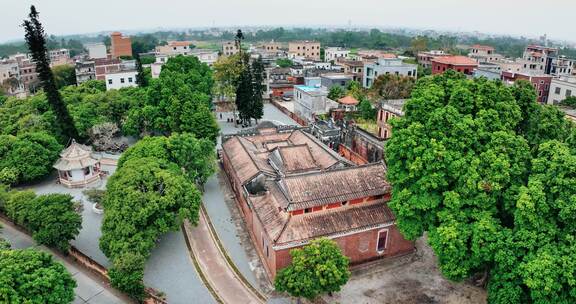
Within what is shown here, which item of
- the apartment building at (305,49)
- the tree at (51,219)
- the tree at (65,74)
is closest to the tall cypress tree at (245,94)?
the tree at (51,219)

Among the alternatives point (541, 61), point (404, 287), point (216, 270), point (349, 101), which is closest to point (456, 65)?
point (541, 61)

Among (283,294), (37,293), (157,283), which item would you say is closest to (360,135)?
(283,294)

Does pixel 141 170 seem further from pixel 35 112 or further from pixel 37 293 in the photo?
pixel 35 112

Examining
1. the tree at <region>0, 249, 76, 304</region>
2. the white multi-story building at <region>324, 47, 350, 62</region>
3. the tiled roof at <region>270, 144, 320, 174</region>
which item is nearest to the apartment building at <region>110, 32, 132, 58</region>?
the white multi-story building at <region>324, 47, 350, 62</region>

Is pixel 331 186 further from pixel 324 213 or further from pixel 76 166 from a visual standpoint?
pixel 76 166

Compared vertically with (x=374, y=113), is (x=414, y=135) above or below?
above

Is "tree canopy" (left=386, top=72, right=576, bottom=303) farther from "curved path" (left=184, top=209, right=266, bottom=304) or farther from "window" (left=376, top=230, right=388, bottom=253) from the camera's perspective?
"curved path" (left=184, top=209, right=266, bottom=304)

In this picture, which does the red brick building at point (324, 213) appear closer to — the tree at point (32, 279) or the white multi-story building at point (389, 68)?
the tree at point (32, 279)

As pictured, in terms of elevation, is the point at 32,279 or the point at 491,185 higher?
the point at 491,185
